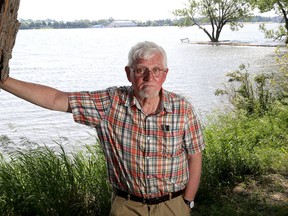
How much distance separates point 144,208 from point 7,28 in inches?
54.0

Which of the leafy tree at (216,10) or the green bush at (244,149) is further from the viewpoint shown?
the leafy tree at (216,10)

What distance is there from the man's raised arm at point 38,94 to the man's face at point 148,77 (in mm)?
473

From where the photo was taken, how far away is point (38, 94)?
9.06 feet

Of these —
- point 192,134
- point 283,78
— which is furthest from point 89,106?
point 283,78

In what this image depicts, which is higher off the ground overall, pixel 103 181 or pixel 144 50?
pixel 144 50

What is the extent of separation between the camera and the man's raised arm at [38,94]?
2623 millimetres

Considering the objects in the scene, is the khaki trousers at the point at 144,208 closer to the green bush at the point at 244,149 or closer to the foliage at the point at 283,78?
the green bush at the point at 244,149

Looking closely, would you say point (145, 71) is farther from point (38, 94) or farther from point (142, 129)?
point (38, 94)

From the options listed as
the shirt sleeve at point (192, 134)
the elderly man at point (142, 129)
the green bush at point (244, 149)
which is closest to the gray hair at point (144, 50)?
the elderly man at point (142, 129)

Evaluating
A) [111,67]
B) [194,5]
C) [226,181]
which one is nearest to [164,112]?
[226,181]

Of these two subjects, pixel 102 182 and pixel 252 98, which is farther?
pixel 252 98

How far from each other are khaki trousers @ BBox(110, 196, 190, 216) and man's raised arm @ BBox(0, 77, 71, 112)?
2.26 ft

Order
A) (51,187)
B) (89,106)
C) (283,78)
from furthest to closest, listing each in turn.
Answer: (283,78), (51,187), (89,106)

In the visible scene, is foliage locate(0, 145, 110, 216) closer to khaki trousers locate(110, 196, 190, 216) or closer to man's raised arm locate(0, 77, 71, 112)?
khaki trousers locate(110, 196, 190, 216)
